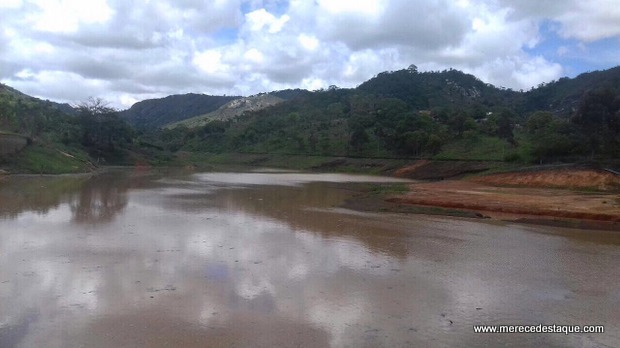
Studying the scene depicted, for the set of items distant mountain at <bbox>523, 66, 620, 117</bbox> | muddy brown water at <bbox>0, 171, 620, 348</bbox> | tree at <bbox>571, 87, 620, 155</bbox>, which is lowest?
muddy brown water at <bbox>0, 171, 620, 348</bbox>

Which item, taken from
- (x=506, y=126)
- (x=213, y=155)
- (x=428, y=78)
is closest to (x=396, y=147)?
(x=506, y=126)

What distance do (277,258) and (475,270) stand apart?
213 inches

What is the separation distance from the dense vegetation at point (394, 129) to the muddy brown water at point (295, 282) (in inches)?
1196

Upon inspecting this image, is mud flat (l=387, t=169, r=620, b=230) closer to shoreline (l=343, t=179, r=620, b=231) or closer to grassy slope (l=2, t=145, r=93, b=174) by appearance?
shoreline (l=343, t=179, r=620, b=231)

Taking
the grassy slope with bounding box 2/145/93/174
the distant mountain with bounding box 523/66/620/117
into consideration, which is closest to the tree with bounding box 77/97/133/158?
the grassy slope with bounding box 2/145/93/174

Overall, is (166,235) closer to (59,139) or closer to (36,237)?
(36,237)

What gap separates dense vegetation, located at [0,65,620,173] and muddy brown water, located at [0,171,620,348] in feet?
99.6

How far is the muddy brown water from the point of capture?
339 inches

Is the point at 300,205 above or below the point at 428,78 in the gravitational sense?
below

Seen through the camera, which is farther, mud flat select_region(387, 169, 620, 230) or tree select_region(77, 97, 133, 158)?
tree select_region(77, 97, 133, 158)

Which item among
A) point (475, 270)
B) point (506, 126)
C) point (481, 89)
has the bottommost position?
point (475, 270)

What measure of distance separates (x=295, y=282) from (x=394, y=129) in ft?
217

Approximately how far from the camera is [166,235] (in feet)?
57.9

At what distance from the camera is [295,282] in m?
11.8
